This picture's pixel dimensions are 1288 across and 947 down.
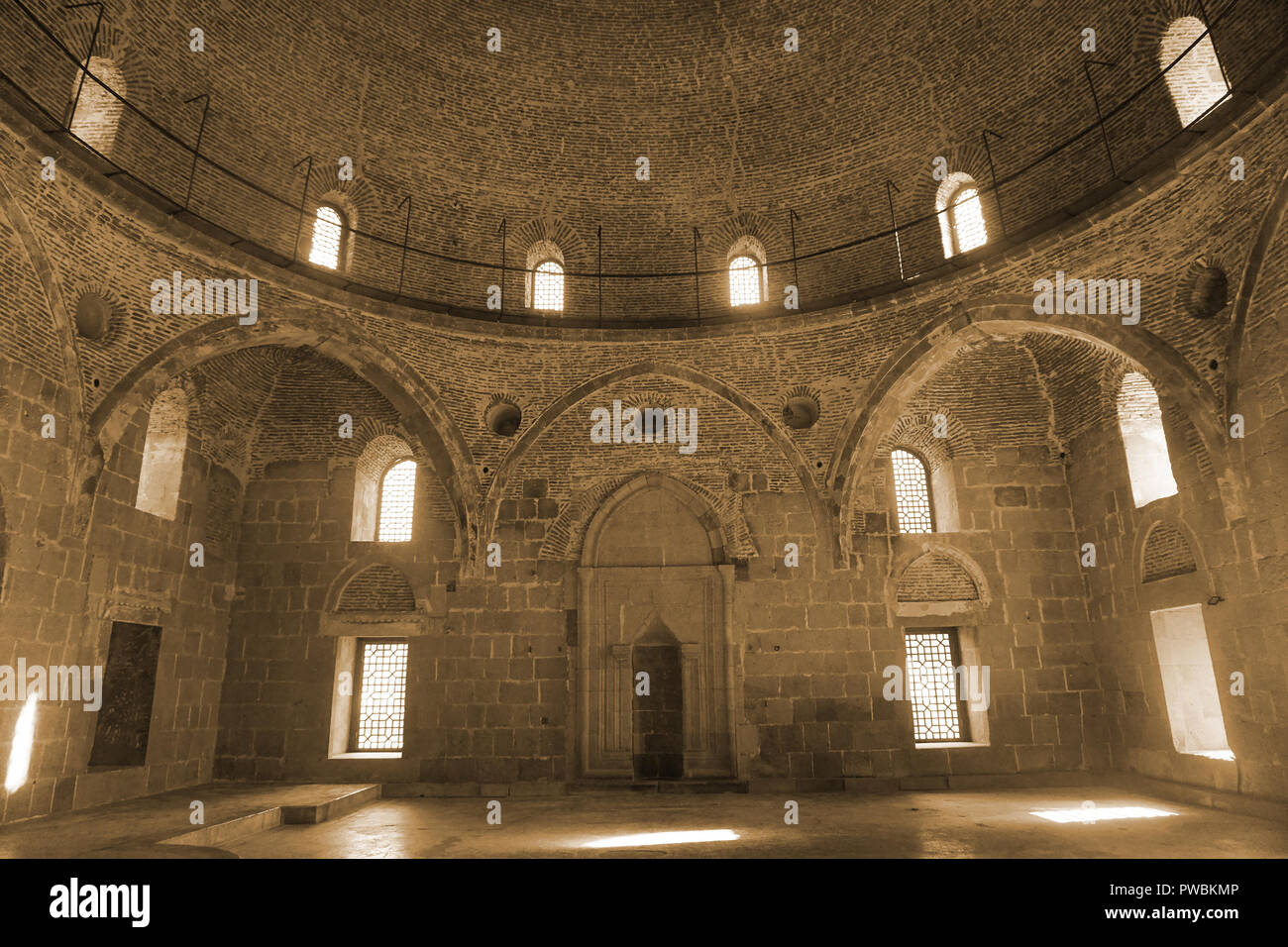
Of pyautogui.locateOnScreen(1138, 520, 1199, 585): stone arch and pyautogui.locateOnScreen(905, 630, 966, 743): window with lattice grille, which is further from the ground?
pyautogui.locateOnScreen(1138, 520, 1199, 585): stone arch

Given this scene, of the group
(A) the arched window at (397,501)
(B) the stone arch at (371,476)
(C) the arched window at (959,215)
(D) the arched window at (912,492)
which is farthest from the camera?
(A) the arched window at (397,501)

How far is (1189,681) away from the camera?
37.6 ft

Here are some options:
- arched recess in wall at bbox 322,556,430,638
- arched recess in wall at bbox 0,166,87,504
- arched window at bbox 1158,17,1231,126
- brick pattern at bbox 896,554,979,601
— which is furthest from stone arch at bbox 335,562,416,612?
arched window at bbox 1158,17,1231,126

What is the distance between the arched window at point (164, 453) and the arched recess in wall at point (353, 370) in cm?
156

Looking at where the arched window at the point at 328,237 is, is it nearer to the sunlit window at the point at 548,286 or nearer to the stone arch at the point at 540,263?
the stone arch at the point at 540,263

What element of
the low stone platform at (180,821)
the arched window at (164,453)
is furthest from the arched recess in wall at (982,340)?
the arched window at (164,453)

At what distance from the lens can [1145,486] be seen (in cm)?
1200

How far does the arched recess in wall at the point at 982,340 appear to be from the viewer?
977 cm

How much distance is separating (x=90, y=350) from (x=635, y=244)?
867 cm

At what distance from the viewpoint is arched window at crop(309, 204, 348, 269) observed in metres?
13.1

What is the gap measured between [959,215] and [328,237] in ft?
34.8

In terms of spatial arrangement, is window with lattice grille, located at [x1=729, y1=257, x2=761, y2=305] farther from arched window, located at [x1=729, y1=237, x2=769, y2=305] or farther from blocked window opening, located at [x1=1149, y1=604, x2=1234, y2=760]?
blocked window opening, located at [x1=1149, y1=604, x2=1234, y2=760]

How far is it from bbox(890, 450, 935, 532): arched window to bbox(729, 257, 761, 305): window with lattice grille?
376cm

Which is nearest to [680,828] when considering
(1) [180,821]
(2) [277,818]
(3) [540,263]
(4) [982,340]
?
(2) [277,818]
